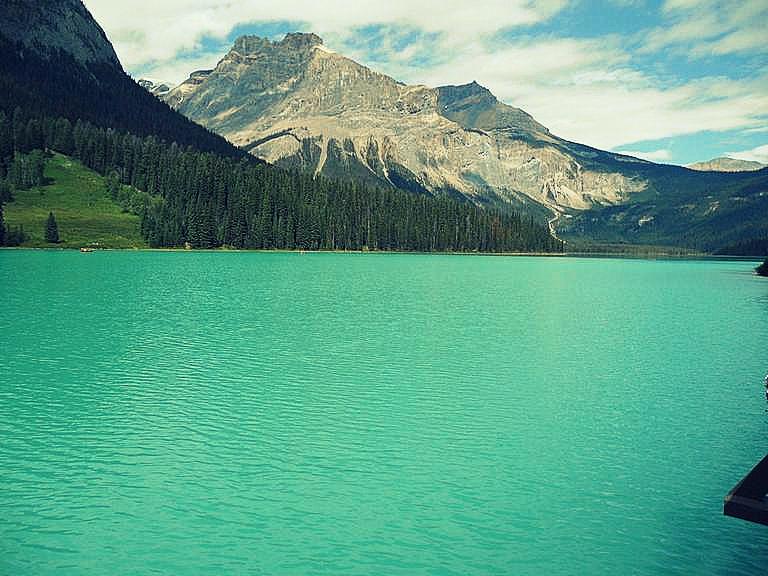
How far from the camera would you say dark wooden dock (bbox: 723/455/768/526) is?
16.0 m

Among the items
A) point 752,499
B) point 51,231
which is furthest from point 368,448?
point 51,231

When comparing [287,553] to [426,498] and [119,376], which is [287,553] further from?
[119,376]

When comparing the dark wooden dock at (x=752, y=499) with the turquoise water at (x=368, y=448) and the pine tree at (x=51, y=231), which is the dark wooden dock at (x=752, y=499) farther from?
the pine tree at (x=51, y=231)

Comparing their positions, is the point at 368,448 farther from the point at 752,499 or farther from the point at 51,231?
the point at 51,231

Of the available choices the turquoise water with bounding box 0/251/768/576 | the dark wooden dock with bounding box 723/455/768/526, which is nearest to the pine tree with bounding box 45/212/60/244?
the turquoise water with bounding box 0/251/768/576

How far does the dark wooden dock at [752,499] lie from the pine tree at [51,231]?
673 ft

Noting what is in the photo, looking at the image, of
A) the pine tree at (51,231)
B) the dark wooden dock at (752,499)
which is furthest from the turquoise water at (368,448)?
the pine tree at (51,231)

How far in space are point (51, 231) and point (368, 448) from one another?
193517mm

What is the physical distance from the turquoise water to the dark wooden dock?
200 cm

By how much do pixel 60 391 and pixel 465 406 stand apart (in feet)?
71.3

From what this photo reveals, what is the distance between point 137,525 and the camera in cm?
1855

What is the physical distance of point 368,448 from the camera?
25.8 metres

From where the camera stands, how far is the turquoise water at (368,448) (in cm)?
1755

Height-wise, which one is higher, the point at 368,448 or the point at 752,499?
the point at 752,499
